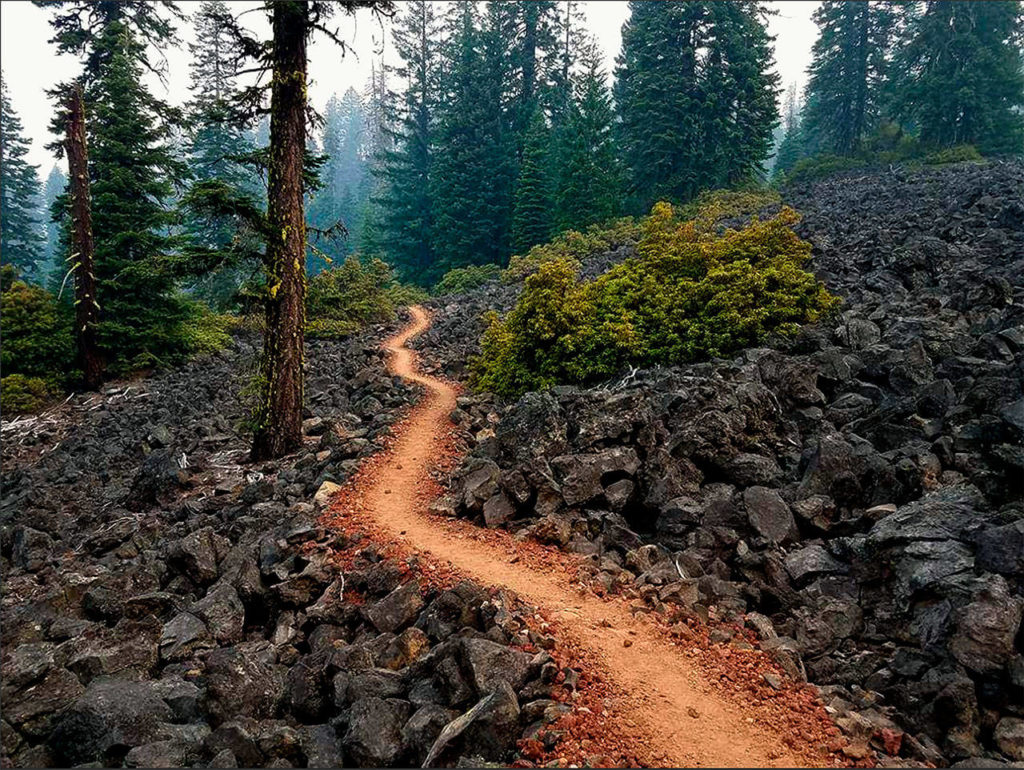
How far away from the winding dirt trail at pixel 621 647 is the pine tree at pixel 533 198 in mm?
33533

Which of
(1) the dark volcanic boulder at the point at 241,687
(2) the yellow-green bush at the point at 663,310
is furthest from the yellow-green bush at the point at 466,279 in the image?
(1) the dark volcanic boulder at the point at 241,687

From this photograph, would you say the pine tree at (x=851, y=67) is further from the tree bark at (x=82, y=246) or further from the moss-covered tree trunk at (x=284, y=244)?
the tree bark at (x=82, y=246)

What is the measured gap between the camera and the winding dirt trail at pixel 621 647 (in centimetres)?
491

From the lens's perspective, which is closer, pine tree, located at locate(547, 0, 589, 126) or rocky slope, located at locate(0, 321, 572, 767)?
rocky slope, located at locate(0, 321, 572, 767)

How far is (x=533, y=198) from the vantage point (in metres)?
41.9

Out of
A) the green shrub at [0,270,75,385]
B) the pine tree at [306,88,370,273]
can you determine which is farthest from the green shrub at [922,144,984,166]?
the pine tree at [306,88,370,273]

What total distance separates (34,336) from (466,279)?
23.5m

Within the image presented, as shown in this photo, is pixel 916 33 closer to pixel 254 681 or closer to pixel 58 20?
pixel 58 20

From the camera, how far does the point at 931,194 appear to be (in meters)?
24.8

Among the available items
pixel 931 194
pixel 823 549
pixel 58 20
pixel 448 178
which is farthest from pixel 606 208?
pixel 823 549

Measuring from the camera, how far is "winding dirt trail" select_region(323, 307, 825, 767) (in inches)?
193

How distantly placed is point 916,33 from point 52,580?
60.5 meters

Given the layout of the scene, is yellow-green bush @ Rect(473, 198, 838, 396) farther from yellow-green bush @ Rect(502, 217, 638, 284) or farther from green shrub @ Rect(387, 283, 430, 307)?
green shrub @ Rect(387, 283, 430, 307)

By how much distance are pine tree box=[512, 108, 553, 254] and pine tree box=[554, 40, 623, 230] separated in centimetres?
122
